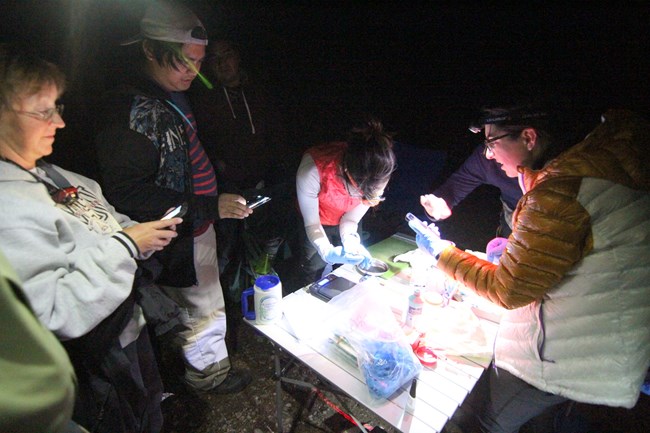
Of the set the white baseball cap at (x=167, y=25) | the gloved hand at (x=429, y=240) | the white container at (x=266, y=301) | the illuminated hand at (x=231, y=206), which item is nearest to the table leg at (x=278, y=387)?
the white container at (x=266, y=301)

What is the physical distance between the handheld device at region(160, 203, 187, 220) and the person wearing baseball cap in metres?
0.06

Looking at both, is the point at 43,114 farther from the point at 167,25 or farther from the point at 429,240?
the point at 429,240

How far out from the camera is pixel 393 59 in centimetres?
459

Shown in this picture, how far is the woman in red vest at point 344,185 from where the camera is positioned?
2166 mm

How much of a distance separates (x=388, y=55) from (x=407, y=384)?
14.7 ft

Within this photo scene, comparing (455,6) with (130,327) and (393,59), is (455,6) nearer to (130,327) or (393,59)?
(393,59)

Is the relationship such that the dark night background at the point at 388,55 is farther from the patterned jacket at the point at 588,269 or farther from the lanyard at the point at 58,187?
the lanyard at the point at 58,187

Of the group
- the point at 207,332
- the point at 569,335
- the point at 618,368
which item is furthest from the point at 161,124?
the point at 618,368

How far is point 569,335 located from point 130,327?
2.11 metres

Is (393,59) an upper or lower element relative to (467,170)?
upper

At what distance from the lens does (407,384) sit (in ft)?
4.80

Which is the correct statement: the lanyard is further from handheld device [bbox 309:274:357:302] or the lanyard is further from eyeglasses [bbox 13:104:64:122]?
handheld device [bbox 309:274:357:302]

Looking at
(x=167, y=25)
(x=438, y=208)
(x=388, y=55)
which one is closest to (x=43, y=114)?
(x=167, y=25)

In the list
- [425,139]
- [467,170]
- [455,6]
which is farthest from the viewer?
[425,139]
